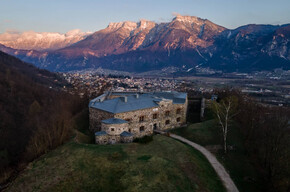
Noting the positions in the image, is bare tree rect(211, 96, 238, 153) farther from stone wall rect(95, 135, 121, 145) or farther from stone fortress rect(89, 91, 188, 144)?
stone wall rect(95, 135, 121, 145)

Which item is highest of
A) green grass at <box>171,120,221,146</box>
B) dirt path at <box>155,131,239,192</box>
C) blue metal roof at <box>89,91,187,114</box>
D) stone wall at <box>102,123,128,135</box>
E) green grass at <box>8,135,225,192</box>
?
blue metal roof at <box>89,91,187,114</box>

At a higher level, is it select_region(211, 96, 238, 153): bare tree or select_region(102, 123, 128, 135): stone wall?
select_region(211, 96, 238, 153): bare tree

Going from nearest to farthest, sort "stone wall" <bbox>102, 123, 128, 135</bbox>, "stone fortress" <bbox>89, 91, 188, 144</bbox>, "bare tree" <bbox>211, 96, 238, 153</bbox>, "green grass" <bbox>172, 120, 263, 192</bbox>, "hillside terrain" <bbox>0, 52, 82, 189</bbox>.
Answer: "green grass" <bbox>172, 120, 263, 192</bbox>, "hillside terrain" <bbox>0, 52, 82, 189</bbox>, "bare tree" <bbox>211, 96, 238, 153</bbox>, "stone wall" <bbox>102, 123, 128, 135</bbox>, "stone fortress" <bbox>89, 91, 188, 144</bbox>

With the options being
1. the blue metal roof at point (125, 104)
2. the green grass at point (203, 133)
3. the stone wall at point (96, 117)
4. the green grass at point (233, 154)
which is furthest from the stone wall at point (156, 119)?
the stone wall at point (96, 117)

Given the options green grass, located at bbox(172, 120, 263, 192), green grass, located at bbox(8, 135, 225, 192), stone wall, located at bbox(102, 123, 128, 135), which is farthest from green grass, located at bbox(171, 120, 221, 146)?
stone wall, located at bbox(102, 123, 128, 135)

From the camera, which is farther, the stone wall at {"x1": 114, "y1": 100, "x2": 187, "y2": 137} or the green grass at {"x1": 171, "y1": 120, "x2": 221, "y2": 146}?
the stone wall at {"x1": 114, "y1": 100, "x2": 187, "y2": 137}
